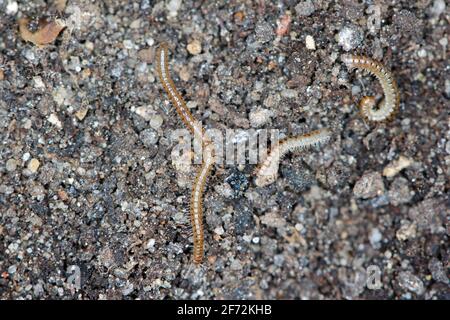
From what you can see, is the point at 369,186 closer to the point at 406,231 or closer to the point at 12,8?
the point at 406,231

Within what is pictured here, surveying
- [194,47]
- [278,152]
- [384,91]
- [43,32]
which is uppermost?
[43,32]

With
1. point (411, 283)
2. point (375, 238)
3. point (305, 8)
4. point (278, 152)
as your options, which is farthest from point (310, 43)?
point (411, 283)

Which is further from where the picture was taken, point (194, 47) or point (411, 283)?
point (194, 47)

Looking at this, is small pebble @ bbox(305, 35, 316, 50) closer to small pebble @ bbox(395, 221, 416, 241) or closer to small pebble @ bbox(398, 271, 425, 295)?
small pebble @ bbox(395, 221, 416, 241)

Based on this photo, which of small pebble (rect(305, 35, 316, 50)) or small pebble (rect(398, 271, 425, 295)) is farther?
small pebble (rect(305, 35, 316, 50))

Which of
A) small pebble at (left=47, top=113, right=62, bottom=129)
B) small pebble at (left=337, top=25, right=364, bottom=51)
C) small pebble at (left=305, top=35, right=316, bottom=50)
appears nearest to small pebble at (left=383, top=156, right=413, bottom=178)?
small pebble at (left=337, top=25, right=364, bottom=51)
